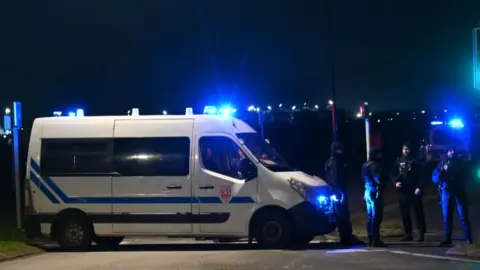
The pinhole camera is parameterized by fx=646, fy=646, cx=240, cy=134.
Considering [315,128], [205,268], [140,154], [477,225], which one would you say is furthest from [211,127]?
[315,128]

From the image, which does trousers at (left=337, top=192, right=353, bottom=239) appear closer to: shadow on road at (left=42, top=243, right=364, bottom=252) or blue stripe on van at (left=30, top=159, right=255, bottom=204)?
shadow on road at (left=42, top=243, right=364, bottom=252)

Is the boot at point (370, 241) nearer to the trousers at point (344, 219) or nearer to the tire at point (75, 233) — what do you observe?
the trousers at point (344, 219)

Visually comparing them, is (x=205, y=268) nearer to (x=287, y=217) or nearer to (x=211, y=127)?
(x=287, y=217)

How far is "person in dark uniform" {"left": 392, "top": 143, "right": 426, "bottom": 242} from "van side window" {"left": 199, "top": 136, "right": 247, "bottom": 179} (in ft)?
10.1

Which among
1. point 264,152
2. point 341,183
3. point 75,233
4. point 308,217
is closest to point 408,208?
point 341,183

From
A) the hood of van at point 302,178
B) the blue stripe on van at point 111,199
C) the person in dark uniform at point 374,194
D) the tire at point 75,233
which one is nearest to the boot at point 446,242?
the person in dark uniform at point 374,194

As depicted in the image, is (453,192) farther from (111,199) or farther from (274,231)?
(111,199)

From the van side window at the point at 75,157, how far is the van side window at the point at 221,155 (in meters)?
1.86

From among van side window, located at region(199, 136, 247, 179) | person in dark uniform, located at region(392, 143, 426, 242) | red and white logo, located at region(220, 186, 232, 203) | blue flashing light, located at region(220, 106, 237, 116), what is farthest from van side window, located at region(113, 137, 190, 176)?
person in dark uniform, located at region(392, 143, 426, 242)

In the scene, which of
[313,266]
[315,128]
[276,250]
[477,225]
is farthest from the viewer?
[315,128]

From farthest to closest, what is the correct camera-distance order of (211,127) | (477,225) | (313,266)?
(477,225)
(211,127)
(313,266)

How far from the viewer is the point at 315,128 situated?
57.9 metres

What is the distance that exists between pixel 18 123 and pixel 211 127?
460cm

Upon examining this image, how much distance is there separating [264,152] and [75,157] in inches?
142
